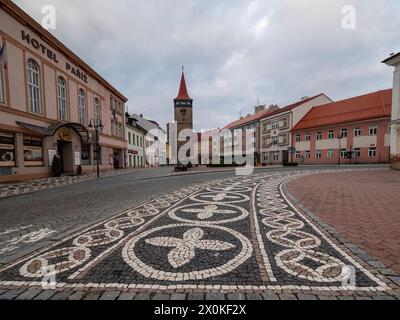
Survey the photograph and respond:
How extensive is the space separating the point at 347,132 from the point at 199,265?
40408 mm

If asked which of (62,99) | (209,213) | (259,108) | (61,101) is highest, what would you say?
(259,108)

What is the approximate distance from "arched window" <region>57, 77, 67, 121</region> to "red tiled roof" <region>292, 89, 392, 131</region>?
131ft

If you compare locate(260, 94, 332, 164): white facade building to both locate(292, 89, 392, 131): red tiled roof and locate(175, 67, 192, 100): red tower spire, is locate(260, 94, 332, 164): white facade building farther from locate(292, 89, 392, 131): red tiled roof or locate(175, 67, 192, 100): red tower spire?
locate(175, 67, 192, 100): red tower spire

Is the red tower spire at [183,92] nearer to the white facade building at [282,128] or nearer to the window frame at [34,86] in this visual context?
the window frame at [34,86]

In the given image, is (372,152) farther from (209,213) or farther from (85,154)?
(85,154)

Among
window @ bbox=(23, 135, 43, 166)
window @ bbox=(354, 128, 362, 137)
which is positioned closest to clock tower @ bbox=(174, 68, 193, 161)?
window @ bbox=(23, 135, 43, 166)

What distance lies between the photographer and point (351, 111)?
3369cm

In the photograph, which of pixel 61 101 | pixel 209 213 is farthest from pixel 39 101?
pixel 209 213

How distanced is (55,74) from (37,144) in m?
6.68

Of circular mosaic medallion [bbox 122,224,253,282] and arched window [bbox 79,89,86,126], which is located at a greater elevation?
arched window [bbox 79,89,86,126]

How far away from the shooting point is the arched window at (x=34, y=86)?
1455 centimetres

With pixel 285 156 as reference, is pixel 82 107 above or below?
above

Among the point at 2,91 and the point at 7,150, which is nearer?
the point at 2,91

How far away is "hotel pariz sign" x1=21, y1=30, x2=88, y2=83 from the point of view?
46.3 ft
